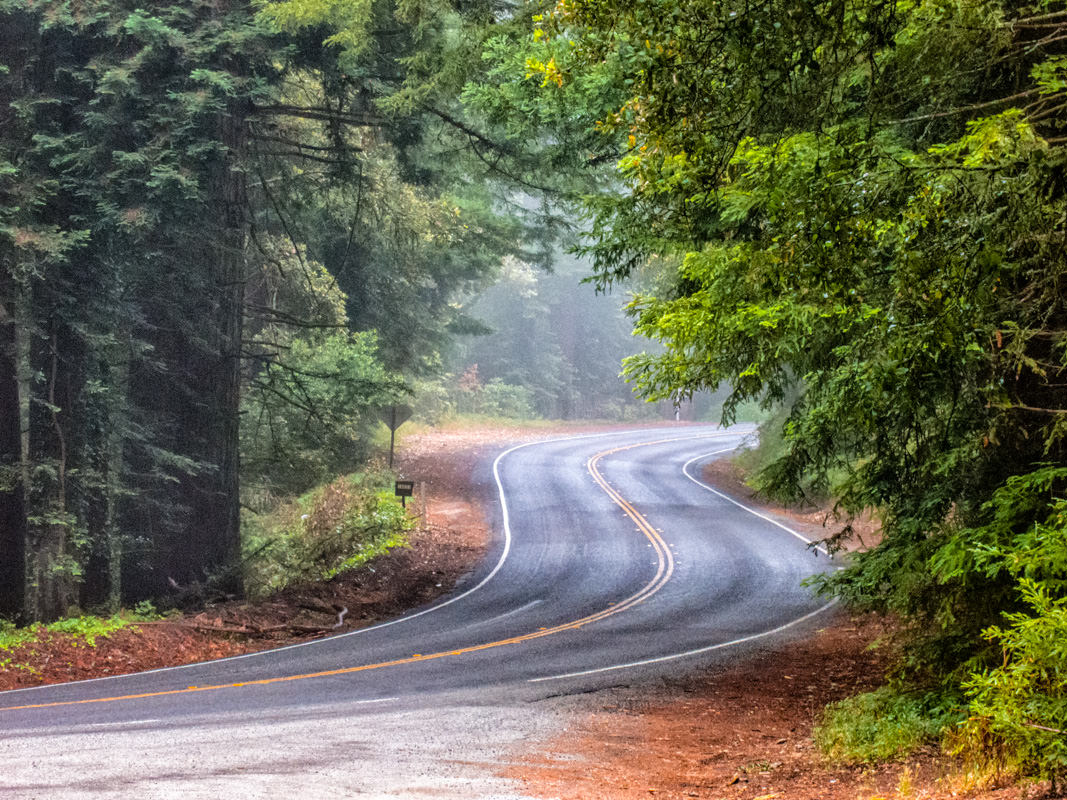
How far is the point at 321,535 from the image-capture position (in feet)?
69.2

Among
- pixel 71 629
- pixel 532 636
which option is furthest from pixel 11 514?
pixel 532 636

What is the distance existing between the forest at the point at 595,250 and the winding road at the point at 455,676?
3.53m

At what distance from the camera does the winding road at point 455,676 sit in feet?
24.4

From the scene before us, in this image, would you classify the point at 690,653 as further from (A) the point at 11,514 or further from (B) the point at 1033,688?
(A) the point at 11,514

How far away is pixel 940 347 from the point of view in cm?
621

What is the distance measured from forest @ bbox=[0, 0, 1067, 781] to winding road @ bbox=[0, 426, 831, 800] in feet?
11.6

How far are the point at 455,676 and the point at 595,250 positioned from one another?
5862 mm

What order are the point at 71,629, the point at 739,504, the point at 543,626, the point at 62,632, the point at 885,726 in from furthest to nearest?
the point at 739,504 < the point at 543,626 < the point at 71,629 < the point at 62,632 < the point at 885,726

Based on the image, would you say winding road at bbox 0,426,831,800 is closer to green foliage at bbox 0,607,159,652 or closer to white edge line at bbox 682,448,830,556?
white edge line at bbox 682,448,830,556

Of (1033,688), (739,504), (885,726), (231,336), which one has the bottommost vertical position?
(739,504)

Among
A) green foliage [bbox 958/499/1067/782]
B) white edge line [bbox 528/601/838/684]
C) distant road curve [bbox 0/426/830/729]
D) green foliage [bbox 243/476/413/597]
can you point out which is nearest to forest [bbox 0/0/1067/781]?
green foliage [bbox 958/499/1067/782]

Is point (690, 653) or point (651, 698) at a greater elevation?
point (651, 698)

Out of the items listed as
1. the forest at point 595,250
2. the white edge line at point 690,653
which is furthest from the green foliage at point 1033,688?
the white edge line at point 690,653

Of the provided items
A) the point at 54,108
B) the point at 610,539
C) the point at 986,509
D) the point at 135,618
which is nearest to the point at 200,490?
the point at 135,618
